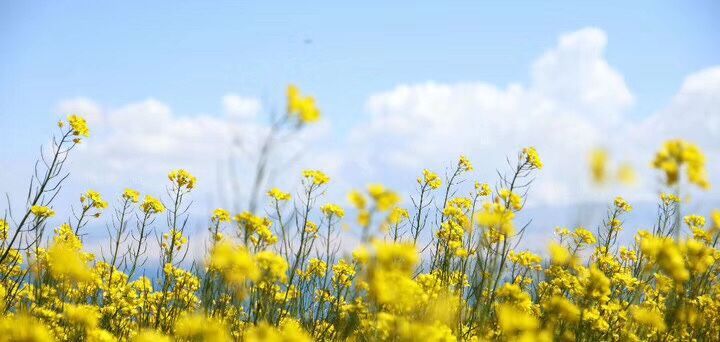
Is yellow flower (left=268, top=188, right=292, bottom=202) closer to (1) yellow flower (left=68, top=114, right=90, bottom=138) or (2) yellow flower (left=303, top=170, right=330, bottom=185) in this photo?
(2) yellow flower (left=303, top=170, right=330, bottom=185)

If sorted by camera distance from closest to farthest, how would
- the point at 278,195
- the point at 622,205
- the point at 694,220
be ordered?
the point at 278,195
the point at 694,220
the point at 622,205

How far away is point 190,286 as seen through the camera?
187 inches

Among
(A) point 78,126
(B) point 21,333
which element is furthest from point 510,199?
(A) point 78,126

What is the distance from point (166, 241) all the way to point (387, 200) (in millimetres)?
3731

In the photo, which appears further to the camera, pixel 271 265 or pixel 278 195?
pixel 278 195

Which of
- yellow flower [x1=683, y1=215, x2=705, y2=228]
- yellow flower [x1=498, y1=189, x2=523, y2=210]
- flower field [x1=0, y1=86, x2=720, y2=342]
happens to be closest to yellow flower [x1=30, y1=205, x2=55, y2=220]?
flower field [x1=0, y1=86, x2=720, y2=342]

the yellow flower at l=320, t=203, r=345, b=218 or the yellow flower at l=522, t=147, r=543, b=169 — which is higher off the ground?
the yellow flower at l=522, t=147, r=543, b=169

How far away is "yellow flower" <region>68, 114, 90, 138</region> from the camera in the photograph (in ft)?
15.3

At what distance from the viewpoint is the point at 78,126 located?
15.4ft

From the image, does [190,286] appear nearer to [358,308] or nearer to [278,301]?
[278,301]

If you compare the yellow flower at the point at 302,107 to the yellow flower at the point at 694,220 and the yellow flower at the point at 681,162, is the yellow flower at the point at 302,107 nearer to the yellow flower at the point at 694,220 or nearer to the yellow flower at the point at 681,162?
the yellow flower at the point at 681,162

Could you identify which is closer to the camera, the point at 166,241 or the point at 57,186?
the point at 57,186

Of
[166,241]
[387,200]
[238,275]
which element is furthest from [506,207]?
[166,241]

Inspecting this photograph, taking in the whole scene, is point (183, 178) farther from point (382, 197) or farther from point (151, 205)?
point (382, 197)
